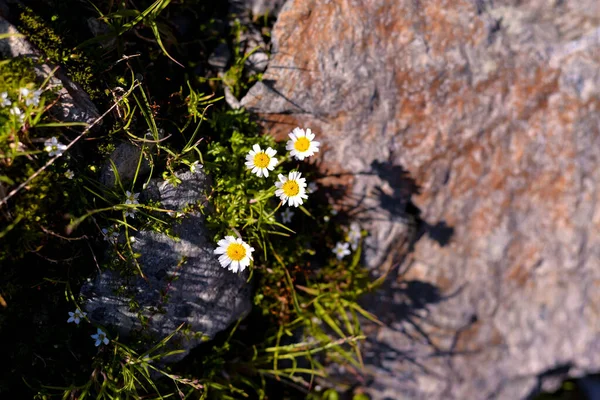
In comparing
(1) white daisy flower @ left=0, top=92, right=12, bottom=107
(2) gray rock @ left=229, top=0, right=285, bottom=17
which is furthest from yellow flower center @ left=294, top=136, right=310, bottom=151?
(1) white daisy flower @ left=0, top=92, right=12, bottom=107

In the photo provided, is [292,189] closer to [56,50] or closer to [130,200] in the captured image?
[130,200]

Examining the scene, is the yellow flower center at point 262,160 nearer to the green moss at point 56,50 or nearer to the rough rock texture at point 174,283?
the rough rock texture at point 174,283

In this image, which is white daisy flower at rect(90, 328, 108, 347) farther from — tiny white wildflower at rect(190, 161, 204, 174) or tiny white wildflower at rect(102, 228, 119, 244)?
tiny white wildflower at rect(190, 161, 204, 174)

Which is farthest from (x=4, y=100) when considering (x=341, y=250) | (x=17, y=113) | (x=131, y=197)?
(x=341, y=250)

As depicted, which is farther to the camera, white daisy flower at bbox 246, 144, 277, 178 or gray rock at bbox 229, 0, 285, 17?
gray rock at bbox 229, 0, 285, 17

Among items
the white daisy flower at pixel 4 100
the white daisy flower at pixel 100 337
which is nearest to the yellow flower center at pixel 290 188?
the white daisy flower at pixel 100 337
